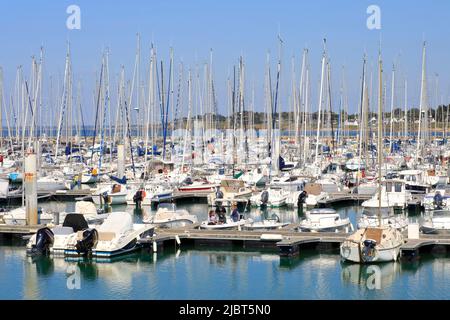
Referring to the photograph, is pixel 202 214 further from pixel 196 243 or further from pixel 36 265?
pixel 36 265

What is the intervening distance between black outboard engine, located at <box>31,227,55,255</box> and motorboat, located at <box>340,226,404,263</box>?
12.8 metres

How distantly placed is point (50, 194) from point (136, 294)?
101ft

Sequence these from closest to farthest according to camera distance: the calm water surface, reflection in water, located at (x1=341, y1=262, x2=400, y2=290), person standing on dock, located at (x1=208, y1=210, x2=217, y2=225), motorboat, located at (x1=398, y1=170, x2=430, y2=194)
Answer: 1. the calm water surface
2. reflection in water, located at (x1=341, y1=262, x2=400, y2=290)
3. person standing on dock, located at (x1=208, y1=210, x2=217, y2=225)
4. motorboat, located at (x1=398, y1=170, x2=430, y2=194)

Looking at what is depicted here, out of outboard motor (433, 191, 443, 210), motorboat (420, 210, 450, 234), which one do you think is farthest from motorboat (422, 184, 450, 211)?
motorboat (420, 210, 450, 234)

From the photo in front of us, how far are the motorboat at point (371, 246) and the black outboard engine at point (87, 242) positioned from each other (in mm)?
10554

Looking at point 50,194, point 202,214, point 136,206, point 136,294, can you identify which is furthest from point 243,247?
point 50,194

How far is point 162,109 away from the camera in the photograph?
69.8 m

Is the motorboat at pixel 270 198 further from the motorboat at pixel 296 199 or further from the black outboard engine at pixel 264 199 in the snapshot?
the motorboat at pixel 296 199

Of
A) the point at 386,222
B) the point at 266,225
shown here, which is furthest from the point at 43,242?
the point at 386,222

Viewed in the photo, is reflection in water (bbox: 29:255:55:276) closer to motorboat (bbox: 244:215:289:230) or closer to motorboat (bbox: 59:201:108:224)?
motorboat (bbox: 59:201:108:224)

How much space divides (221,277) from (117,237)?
5564 millimetres

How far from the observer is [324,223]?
39406mm

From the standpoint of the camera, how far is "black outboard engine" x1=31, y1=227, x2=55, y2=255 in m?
36.1

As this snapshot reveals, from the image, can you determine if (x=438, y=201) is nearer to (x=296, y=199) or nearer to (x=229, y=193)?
(x=296, y=199)
